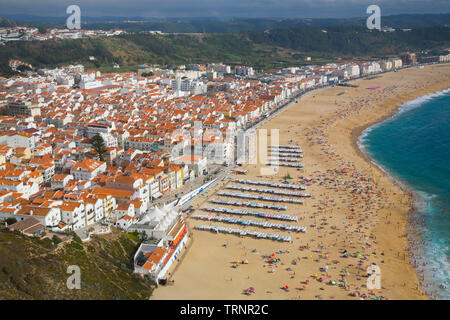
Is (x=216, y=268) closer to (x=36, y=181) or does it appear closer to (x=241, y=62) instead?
(x=36, y=181)

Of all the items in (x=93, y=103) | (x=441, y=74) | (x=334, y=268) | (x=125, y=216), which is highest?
(x=441, y=74)

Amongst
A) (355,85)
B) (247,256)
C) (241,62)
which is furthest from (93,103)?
(241,62)

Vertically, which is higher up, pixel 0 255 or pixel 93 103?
pixel 93 103

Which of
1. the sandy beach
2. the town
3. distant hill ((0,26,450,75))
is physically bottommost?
the sandy beach

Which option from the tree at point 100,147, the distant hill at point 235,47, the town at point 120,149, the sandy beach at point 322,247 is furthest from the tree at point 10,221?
the distant hill at point 235,47

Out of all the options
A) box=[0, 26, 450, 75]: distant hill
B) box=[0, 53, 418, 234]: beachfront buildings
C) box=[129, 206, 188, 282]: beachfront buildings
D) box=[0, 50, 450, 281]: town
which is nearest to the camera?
box=[129, 206, 188, 282]: beachfront buildings

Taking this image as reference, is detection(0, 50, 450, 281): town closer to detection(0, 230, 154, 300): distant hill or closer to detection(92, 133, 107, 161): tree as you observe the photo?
detection(92, 133, 107, 161): tree

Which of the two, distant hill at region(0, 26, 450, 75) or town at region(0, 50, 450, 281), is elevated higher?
distant hill at region(0, 26, 450, 75)

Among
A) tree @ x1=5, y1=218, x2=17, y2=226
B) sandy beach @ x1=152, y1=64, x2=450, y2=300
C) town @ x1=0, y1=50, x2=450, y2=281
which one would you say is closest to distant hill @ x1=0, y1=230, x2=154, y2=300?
town @ x1=0, y1=50, x2=450, y2=281

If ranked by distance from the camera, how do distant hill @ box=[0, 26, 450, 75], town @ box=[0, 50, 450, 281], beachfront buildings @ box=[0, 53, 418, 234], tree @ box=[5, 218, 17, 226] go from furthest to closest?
1. distant hill @ box=[0, 26, 450, 75]
2. beachfront buildings @ box=[0, 53, 418, 234]
3. town @ box=[0, 50, 450, 281]
4. tree @ box=[5, 218, 17, 226]
